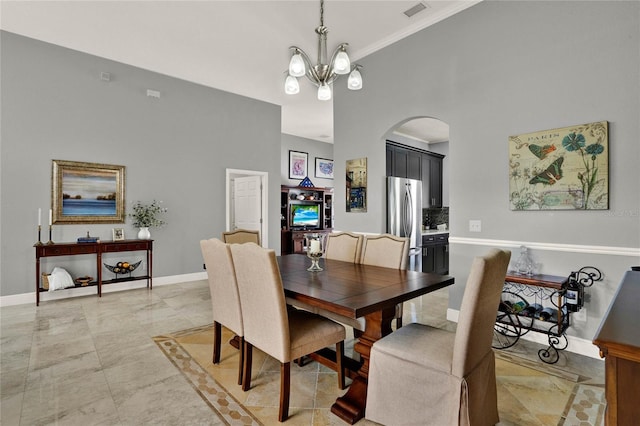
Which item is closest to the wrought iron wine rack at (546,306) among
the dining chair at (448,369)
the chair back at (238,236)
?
the dining chair at (448,369)

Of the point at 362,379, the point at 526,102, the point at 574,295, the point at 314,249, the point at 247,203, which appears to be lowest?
the point at 362,379

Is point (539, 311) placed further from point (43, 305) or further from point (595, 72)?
point (43, 305)

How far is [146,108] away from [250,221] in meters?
2.70

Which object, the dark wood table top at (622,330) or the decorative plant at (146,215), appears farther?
the decorative plant at (146,215)

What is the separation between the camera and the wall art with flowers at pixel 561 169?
102 inches

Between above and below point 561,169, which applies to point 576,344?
below

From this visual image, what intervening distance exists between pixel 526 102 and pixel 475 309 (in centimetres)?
248

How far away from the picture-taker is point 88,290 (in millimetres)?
4551

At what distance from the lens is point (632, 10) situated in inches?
96.8

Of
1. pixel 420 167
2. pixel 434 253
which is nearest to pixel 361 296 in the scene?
pixel 434 253

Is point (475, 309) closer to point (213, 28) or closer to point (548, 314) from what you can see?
point (548, 314)

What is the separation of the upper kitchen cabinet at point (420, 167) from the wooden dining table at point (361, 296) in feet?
11.5

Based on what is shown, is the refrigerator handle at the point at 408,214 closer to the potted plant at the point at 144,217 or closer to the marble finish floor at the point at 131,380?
the marble finish floor at the point at 131,380

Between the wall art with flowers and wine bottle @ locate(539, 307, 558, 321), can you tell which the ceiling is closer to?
the wall art with flowers
